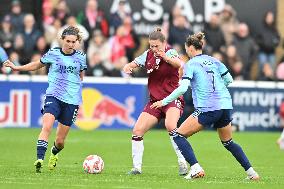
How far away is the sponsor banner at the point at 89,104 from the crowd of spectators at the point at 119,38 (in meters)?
0.75

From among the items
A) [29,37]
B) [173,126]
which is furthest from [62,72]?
[29,37]

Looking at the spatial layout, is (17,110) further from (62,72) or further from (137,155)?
(137,155)

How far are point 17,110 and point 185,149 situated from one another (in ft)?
39.5

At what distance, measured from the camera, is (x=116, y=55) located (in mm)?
27844

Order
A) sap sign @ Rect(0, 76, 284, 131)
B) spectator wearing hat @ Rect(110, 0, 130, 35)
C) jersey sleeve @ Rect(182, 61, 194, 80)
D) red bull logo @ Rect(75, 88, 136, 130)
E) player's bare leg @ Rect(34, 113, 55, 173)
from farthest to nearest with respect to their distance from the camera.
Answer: spectator wearing hat @ Rect(110, 0, 130, 35) → red bull logo @ Rect(75, 88, 136, 130) → sap sign @ Rect(0, 76, 284, 131) → player's bare leg @ Rect(34, 113, 55, 173) → jersey sleeve @ Rect(182, 61, 194, 80)

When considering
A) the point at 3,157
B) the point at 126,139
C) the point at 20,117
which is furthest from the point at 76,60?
the point at 20,117

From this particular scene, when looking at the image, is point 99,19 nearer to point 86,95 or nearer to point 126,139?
point 86,95

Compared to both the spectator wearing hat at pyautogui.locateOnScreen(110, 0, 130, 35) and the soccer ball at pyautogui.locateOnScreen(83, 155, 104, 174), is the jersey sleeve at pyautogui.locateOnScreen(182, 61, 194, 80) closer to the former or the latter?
the soccer ball at pyautogui.locateOnScreen(83, 155, 104, 174)

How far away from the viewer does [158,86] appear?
16203 mm

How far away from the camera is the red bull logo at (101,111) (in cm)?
2631

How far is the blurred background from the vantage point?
2634 centimetres

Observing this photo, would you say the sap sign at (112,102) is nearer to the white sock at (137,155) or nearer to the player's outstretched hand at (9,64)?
the player's outstretched hand at (9,64)

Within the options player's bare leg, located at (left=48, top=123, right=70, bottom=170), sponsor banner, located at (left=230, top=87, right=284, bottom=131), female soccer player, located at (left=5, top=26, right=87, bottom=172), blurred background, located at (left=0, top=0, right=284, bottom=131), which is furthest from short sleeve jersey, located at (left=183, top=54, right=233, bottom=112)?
sponsor banner, located at (left=230, top=87, right=284, bottom=131)

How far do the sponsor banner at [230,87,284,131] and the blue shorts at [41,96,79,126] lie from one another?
37.8 feet
